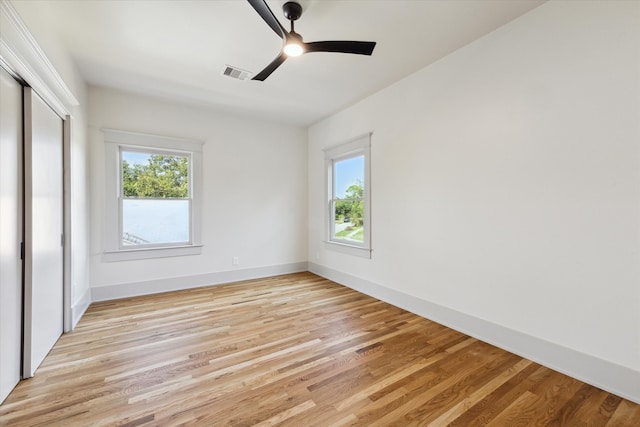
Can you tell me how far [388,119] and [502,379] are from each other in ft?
9.53

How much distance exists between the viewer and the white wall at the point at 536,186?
1837 millimetres

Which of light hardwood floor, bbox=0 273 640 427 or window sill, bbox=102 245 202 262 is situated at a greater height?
window sill, bbox=102 245 202 262

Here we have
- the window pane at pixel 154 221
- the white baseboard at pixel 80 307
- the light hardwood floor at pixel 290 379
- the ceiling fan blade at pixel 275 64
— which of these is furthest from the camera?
the window pane at pixel 154 221

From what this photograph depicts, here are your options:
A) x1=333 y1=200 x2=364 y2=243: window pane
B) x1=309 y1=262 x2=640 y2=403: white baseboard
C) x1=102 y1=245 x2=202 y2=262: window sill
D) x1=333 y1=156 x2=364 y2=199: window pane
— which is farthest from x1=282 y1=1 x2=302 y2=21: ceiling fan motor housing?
x1=102 y1=245 x2=202 y2=262: window sill

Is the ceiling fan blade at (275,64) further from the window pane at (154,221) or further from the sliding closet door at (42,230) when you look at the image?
the window pane at (154,221)

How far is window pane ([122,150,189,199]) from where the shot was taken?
152 inches

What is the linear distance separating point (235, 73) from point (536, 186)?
318 centimetres

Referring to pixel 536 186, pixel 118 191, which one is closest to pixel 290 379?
pixel 536 186

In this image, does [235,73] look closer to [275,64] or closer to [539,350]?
[275,64]

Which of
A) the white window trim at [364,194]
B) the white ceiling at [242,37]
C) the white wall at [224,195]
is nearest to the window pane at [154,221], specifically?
the white wall at [224,195]

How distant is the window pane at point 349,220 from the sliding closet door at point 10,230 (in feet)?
11.6

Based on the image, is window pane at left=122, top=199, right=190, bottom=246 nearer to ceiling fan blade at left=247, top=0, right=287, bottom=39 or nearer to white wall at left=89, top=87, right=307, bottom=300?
white wall at left=89, top=87, right=307, bottom=300

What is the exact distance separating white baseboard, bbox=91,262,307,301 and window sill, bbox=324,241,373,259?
848 mm

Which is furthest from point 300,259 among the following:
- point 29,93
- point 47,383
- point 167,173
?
point 29,93
